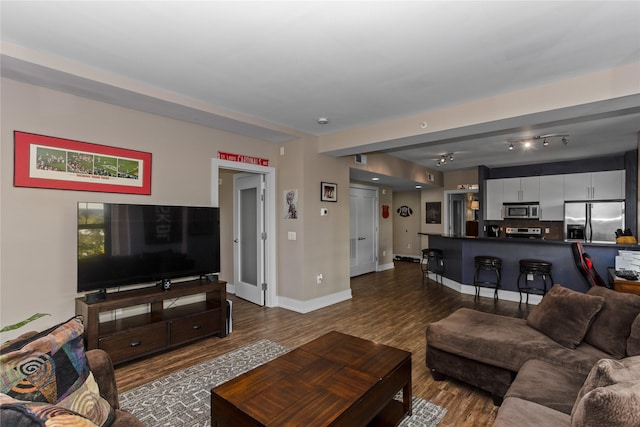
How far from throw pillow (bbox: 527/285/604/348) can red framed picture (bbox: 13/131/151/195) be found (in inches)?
158

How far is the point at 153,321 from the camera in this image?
3.21 metres

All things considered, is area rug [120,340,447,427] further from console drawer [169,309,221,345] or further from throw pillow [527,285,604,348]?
throw pillow [527,285,604,348]

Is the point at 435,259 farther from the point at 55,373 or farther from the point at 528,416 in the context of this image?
the point at 55,373

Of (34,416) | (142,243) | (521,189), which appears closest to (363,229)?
(521,189)

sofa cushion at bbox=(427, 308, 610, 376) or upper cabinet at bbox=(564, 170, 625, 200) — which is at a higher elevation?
upper cabinet at bbox=(564, 170, 625, 200)

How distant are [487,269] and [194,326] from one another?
15.7 ft

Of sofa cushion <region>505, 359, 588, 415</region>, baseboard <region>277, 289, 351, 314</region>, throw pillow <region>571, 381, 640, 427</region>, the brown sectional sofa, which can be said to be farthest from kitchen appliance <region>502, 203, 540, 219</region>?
throw pillow <region>571, 381, 640, 427</region>

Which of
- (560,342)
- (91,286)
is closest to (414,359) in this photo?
(560,342)

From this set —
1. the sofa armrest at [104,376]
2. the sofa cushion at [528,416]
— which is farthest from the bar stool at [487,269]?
the sofa armrest at [104,376]

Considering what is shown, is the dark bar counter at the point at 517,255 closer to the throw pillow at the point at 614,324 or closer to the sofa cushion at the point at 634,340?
the throw pillow at the point at 614,324

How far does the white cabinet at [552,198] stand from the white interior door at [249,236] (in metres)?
6.27

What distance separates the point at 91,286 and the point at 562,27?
14.0 ft

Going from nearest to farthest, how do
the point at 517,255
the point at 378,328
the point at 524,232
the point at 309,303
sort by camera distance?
the point at 378,328
the point at 309,303
the point at 517,255
the point at 524,232

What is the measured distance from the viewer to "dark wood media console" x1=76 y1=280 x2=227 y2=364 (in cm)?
285
